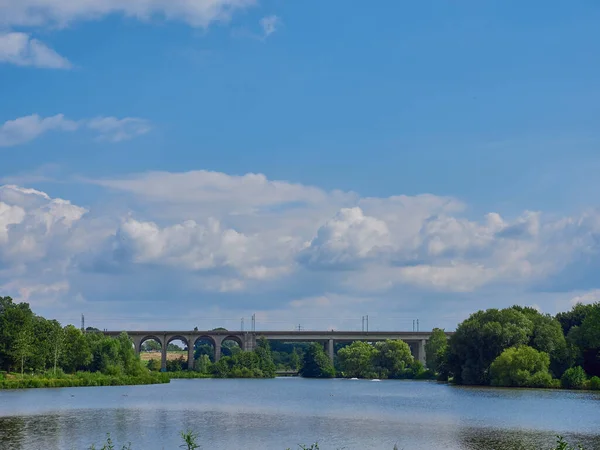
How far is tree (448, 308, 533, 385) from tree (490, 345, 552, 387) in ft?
7.93

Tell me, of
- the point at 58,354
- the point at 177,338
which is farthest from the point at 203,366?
the point at 58,354

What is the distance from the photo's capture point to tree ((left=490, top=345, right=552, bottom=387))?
84.5 m

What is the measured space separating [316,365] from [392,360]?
24257mm

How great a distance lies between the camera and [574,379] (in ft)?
274

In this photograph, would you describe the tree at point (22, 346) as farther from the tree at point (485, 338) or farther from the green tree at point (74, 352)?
the tree at point (485, 338)

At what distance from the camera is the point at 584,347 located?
89.0m

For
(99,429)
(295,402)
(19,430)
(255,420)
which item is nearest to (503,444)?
(255,420)

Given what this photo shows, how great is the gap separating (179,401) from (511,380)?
1554 inches

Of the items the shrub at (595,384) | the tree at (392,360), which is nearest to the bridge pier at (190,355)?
the tree at (392,360)

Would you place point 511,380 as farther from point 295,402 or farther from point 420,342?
point 420,342

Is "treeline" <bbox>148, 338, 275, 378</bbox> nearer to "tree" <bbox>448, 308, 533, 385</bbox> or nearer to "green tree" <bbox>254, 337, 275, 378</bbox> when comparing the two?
"green tree" <bbox>254, 337, 275, 378</bbox>

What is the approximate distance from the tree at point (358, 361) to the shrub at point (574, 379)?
5859 cm

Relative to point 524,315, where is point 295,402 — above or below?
below

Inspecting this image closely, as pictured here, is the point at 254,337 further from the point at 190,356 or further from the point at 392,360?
the point at 392,360
